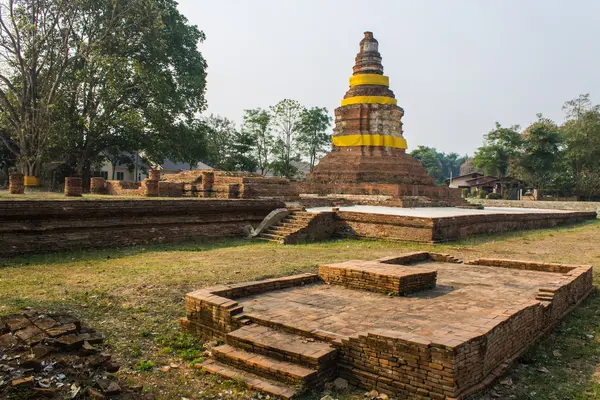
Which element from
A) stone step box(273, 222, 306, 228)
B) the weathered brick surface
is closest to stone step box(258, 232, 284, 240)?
stone step box(273, 222, 306, 228)

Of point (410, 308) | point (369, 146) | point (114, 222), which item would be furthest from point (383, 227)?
point (369, 146)

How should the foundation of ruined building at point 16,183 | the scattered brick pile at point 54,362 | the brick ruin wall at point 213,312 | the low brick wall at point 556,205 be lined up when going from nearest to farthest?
1. the scattered brick pile at point 54,362
2. the brick ruin wall at point 213,312
3. the foundation of ruined building at point 16,183
4. the low brick wall at point 556,205

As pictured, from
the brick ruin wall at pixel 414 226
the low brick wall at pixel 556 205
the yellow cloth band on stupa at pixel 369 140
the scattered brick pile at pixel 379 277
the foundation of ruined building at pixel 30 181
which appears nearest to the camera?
the scattered brick pile at pixel 379 277

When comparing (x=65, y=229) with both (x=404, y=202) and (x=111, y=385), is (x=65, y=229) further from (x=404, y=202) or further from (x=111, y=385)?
(x=404, y=202)

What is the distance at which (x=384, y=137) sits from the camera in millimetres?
21922

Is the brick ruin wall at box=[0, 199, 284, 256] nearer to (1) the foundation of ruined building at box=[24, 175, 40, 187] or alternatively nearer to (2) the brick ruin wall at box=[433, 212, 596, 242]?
(2) the brick ruin wall at box=[433, 212, 596, 242]

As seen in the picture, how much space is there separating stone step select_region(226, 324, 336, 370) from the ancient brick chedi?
16613mm

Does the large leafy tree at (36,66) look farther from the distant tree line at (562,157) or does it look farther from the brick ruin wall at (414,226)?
the distant tree line at (562,157)

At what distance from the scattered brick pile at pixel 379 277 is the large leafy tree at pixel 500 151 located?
3217cm

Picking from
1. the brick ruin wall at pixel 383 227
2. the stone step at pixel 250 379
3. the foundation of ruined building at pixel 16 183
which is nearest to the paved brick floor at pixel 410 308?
the stone step at pixel 250 379

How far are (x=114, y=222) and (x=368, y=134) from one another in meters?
14.1

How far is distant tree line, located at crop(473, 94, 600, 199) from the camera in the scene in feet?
109

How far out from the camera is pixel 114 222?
10164 mm

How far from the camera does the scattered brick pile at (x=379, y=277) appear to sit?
5992 millimetres
